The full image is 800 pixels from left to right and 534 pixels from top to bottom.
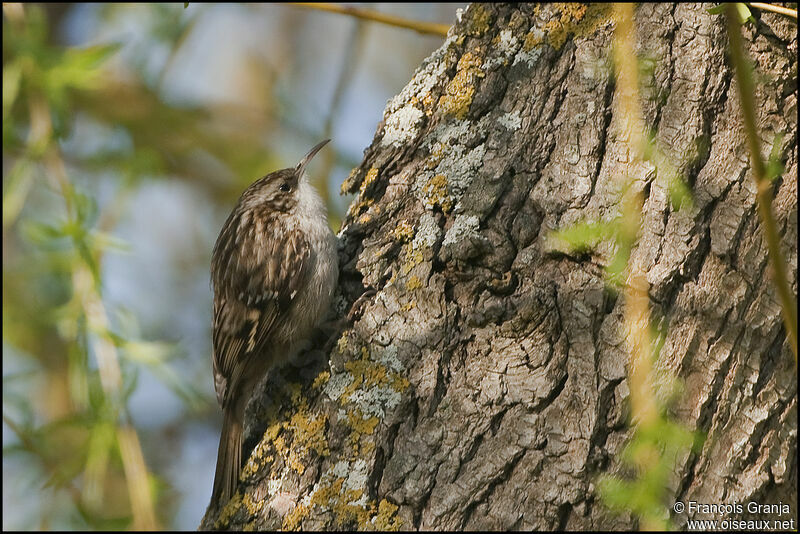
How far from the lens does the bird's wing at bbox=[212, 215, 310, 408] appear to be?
317 centimetres

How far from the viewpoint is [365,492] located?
7.30ft

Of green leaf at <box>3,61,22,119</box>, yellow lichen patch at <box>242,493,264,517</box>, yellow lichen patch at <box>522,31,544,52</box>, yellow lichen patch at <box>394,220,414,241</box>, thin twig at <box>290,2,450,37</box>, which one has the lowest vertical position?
yellow lichen patch at <box>242,493,264,517</box>

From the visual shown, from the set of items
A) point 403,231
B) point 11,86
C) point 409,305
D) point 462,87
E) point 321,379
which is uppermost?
point 11,86

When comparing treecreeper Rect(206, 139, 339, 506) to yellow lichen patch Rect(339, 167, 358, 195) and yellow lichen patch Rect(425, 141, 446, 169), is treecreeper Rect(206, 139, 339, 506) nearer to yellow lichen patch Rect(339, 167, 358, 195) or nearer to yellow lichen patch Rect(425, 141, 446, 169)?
yellow lichen patch Rect(339, 167, 358, 195)

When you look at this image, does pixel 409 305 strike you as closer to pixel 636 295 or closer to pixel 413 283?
pixel 413 283

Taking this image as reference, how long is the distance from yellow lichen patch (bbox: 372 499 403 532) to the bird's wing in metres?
1.06

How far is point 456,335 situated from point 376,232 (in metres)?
0.55

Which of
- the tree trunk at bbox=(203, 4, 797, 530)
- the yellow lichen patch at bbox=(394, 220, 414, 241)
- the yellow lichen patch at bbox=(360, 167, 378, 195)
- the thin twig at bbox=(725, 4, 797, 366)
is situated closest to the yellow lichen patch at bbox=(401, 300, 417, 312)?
the tree trunk at bbox=(203, 4, 797, 530)

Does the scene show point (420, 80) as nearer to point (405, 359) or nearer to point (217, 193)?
point (405, 359)

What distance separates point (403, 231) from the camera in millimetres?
2582

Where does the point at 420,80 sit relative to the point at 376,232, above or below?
above

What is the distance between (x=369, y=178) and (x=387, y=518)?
1146mm

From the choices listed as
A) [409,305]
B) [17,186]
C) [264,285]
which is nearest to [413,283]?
[409,305]

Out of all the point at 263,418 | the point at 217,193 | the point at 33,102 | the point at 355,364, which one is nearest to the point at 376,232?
the point at 355,364
